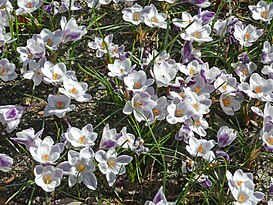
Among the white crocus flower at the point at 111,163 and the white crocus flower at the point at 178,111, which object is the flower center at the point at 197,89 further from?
the white crocus flower at the point at 111,163

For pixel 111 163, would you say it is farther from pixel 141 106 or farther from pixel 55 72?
pixel 55 72

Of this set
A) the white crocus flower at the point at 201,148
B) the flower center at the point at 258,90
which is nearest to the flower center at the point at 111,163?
the white crocus flower at the point at 201,148

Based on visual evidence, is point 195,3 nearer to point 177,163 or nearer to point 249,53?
point 249,53

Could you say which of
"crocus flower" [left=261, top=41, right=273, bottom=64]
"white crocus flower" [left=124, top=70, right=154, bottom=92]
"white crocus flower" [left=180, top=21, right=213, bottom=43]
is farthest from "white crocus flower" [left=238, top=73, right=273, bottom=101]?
"white crocus flower" [left=124, top=70, right=154, bottom=92]

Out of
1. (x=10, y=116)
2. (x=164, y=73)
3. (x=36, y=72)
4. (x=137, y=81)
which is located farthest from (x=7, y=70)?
(x=164, y=73)

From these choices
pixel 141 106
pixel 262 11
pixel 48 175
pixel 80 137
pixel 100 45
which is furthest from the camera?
pixel 262 11

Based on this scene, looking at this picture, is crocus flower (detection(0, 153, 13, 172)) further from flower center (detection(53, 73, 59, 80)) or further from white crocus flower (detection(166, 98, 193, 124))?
white crocus flower (detection(166, 98, 193, 124))
